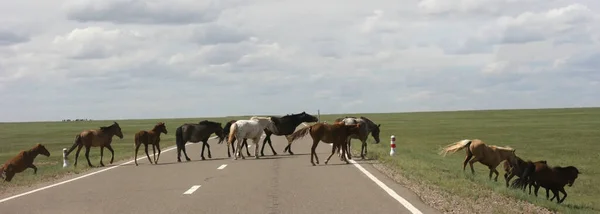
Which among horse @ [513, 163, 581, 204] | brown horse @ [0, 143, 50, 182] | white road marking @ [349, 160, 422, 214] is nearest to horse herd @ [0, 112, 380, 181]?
brown horse @ [0, 143, 50, 182]

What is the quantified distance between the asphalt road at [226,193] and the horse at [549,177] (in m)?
4.33

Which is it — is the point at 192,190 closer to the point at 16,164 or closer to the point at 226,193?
the point at 226,193

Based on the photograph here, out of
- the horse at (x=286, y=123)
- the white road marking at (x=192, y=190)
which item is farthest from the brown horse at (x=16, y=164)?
the horse at (x=286, y=123)

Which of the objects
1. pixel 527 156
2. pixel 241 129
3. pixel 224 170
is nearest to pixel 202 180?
pixel 224 170

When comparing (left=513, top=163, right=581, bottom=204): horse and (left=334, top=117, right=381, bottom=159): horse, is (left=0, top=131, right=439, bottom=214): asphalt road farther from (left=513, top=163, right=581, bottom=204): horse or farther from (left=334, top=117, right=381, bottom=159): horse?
(left=513, top=163, right=581, bottom=204): horse

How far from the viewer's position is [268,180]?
51.9 ft

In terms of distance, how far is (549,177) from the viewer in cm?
1822

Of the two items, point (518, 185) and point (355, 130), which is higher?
point (355, 130)

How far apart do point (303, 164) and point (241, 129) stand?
4.19 m

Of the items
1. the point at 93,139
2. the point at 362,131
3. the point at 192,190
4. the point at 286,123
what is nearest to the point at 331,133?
the point at 362,131

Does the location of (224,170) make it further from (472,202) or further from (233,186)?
(472,202)

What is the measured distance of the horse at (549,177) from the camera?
18.1 metres

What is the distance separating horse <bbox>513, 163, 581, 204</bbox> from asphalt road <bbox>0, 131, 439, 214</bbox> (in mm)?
4328

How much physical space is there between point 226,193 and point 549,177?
985cm
